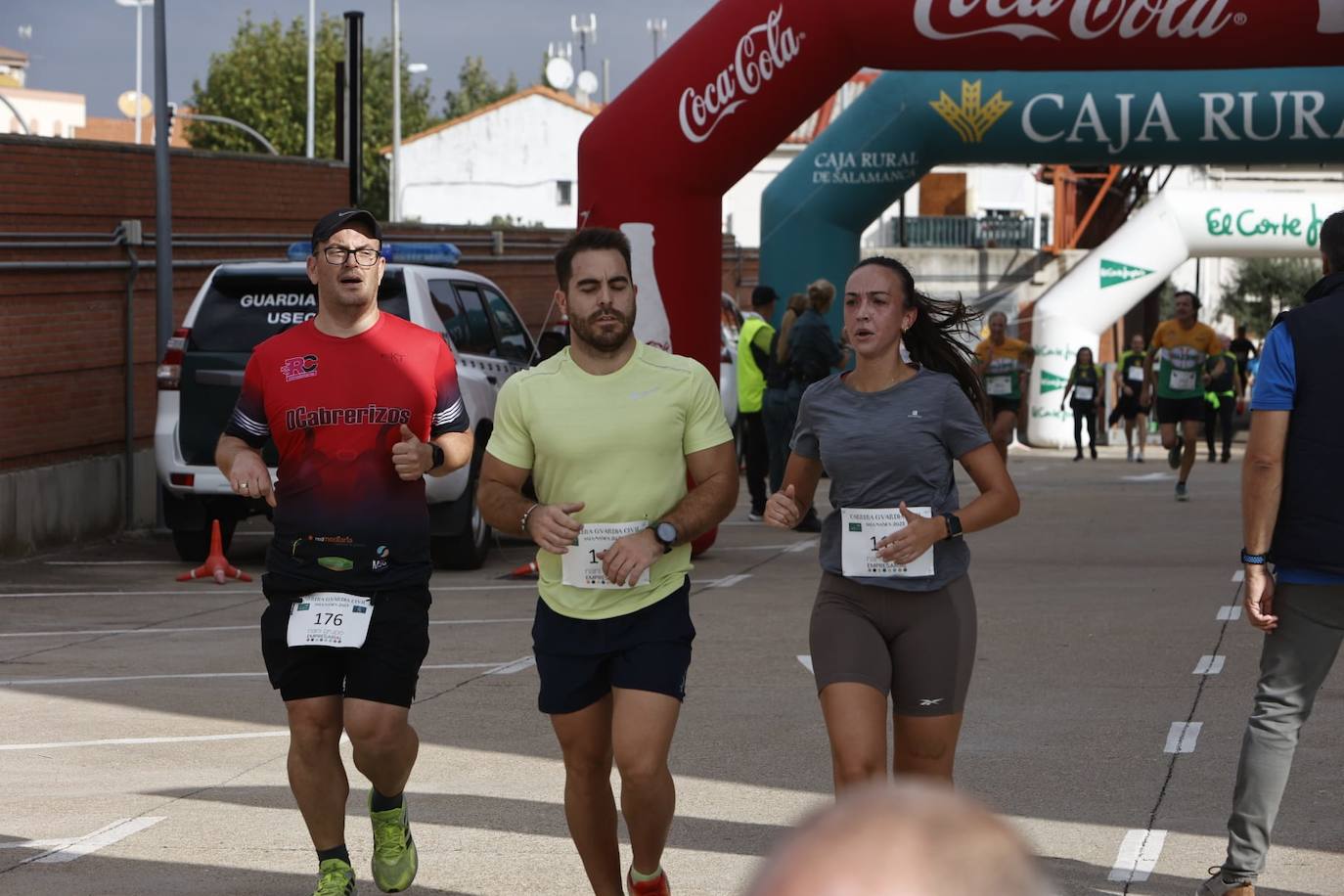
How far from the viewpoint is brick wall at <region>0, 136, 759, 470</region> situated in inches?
545

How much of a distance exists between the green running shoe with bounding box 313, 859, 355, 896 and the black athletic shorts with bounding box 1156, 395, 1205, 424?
13445mm

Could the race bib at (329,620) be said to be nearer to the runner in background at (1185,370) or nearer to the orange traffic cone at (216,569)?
the orange traffic cone at (216,569)

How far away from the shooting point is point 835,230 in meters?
21.0

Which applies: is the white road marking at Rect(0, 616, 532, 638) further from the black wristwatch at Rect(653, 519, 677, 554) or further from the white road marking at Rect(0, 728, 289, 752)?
the black wristwatch at Rect(653, 519, 677, 554)

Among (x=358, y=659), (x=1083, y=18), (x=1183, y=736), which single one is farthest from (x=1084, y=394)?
(x=358, y=659)

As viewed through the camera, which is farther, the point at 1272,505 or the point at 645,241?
the point at 645,241

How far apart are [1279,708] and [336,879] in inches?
98.3

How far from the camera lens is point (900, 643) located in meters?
4.96

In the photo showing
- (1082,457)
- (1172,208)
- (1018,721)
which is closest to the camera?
(1018,721)

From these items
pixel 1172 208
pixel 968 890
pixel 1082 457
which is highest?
pixel 1172 208

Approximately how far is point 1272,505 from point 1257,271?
1848 inches

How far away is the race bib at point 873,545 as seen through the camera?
195 inches

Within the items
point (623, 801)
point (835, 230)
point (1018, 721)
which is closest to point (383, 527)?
point (623, 801)

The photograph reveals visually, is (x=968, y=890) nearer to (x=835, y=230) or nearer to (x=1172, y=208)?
(x=835, y=230)
